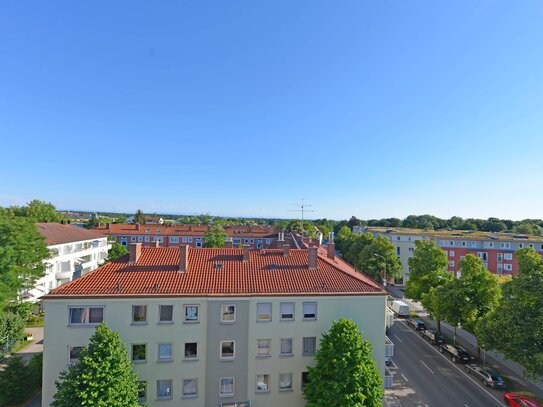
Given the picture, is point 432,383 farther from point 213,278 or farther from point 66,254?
point 66,254

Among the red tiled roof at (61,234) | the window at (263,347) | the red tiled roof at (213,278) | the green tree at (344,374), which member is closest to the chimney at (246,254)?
the red tiled roof at (213,278)

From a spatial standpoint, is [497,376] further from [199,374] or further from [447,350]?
[199,374]

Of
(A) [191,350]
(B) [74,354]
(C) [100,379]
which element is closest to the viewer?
(C) [100,379]

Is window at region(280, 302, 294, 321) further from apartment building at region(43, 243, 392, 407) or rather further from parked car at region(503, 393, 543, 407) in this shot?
parked car at region(503, 393, 543, 407)

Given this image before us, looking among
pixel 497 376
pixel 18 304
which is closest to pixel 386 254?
pixel 497 376

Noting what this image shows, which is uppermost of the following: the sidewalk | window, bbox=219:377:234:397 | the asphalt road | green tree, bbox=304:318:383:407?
green tree, bbox=304:318:383:407

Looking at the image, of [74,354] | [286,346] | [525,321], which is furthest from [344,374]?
[74,354]

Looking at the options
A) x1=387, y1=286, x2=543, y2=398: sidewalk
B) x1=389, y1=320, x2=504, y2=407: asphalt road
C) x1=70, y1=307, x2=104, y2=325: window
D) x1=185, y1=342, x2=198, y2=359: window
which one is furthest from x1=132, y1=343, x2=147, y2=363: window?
x1=387, y1=286, x2=543, y2=398: sidewalk

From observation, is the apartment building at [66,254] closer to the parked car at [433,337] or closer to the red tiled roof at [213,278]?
the red tiled roof at [213,278]
